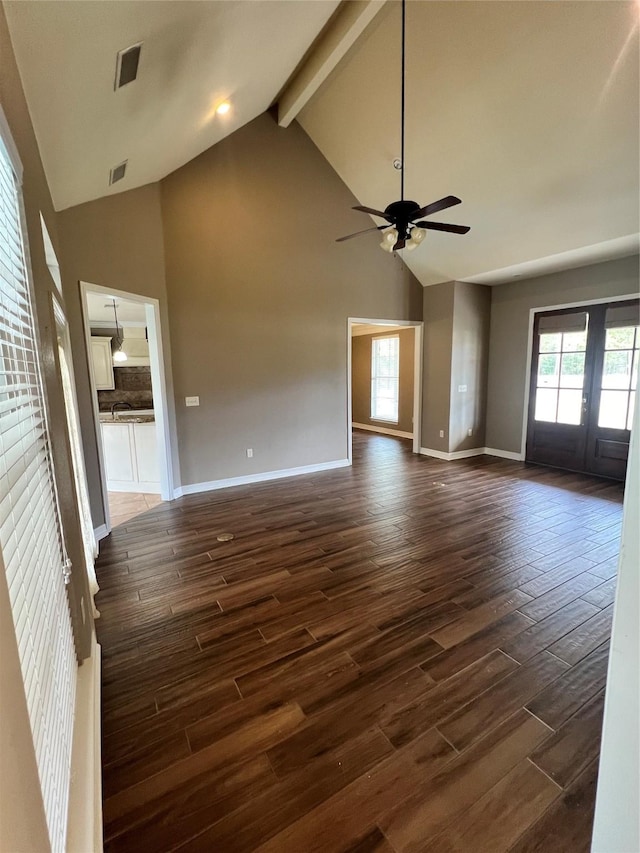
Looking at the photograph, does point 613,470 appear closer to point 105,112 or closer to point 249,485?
point 249,485

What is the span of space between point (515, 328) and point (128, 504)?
241 inches

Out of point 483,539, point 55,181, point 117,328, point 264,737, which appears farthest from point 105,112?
point 117,328

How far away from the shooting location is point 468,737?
1565 millimetres

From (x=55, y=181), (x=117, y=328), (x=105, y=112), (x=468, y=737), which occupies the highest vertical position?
(x=105, y=112)

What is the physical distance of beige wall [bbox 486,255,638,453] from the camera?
5152 millimetres

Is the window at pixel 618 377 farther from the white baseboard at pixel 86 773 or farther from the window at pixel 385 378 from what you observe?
the white baseboard at pixel 86 773

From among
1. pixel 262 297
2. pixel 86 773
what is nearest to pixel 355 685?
pixel 86 773

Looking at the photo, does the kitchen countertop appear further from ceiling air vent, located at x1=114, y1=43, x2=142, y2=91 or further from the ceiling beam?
the ceiling beam

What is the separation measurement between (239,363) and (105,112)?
2829 mm

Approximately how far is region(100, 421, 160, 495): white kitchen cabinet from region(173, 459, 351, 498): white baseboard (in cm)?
47

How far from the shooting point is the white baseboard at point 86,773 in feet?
3.68

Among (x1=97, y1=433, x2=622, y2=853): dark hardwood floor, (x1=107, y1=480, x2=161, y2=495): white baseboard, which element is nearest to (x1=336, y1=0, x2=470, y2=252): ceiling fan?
(x1=97, y1=433, x2=622, y2=853): dark hardwood floor

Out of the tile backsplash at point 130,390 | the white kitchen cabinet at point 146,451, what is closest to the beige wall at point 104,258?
the white kitchen cabinet at point 146,451

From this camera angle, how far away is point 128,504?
174 inches
